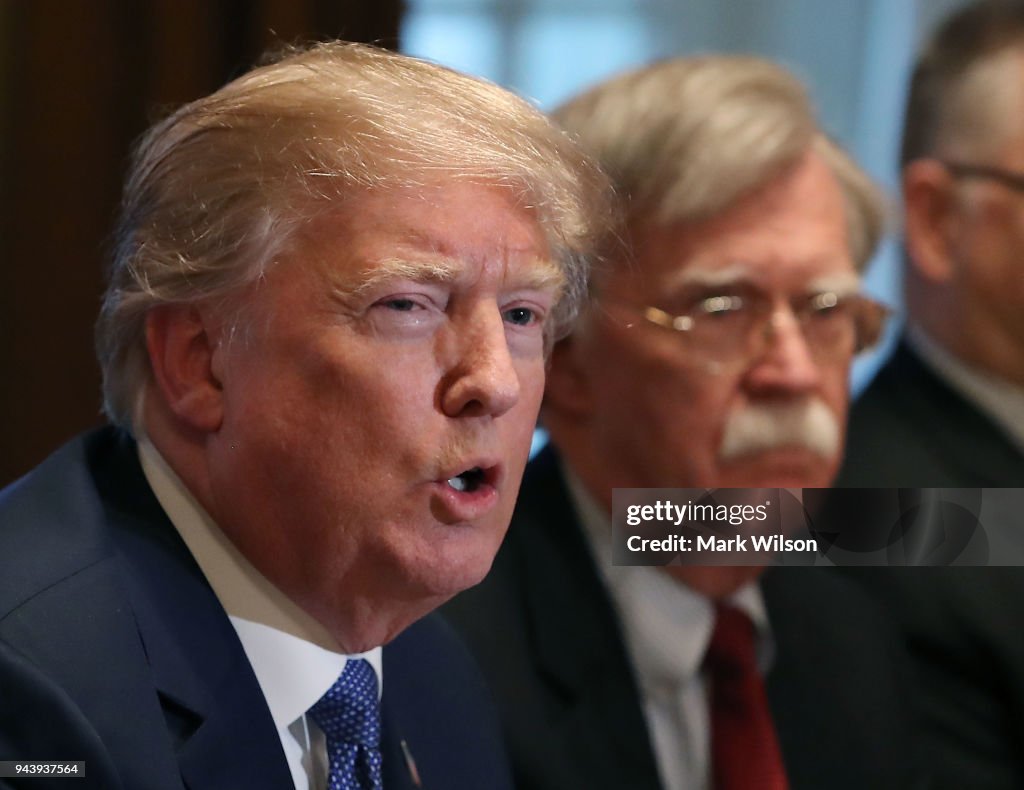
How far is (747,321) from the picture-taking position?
1.48 metres

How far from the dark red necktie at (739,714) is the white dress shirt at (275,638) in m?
0.50

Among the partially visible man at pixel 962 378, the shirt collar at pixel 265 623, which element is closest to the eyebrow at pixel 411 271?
the shirt collar at pixel 265 623

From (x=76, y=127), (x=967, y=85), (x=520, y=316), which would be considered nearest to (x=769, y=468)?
(x=520, y=316)

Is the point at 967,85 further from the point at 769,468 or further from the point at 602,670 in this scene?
the point at 602,670

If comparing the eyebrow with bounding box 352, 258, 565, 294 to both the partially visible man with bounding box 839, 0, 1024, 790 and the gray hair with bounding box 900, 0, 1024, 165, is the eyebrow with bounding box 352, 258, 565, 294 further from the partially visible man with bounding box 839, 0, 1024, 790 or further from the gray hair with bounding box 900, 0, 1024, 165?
the gray hair with bounding box 900, 0, 1024, 165

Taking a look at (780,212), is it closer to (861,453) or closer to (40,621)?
(861,453)

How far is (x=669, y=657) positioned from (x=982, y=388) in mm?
655

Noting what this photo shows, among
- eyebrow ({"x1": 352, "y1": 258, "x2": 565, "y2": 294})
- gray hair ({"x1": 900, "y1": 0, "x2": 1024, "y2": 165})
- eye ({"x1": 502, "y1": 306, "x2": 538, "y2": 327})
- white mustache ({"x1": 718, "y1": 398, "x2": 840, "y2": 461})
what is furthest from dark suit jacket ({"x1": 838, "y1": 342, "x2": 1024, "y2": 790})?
eyebrow ({"x1": 352, "y1": 258, "x2": 565, "y2": 294})

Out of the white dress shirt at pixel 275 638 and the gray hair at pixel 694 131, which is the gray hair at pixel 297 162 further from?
the gray hair at pixel 694 131

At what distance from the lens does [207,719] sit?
39.0 inches

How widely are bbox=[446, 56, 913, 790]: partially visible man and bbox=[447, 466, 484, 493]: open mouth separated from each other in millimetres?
355

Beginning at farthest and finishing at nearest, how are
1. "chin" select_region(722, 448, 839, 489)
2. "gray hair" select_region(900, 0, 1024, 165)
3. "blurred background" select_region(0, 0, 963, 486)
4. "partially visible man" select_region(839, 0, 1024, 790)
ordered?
"blurred background" select_region(0, 0, 963, 486), "gray hair" select_region(900, 0, 1024, 165), "partially visible man" select_region(839, 0, 1024, 790), "chin" select_region(722, 448, 839, 489)

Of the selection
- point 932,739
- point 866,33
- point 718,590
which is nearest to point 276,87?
point 718,590

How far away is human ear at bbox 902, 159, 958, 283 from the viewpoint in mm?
1803
